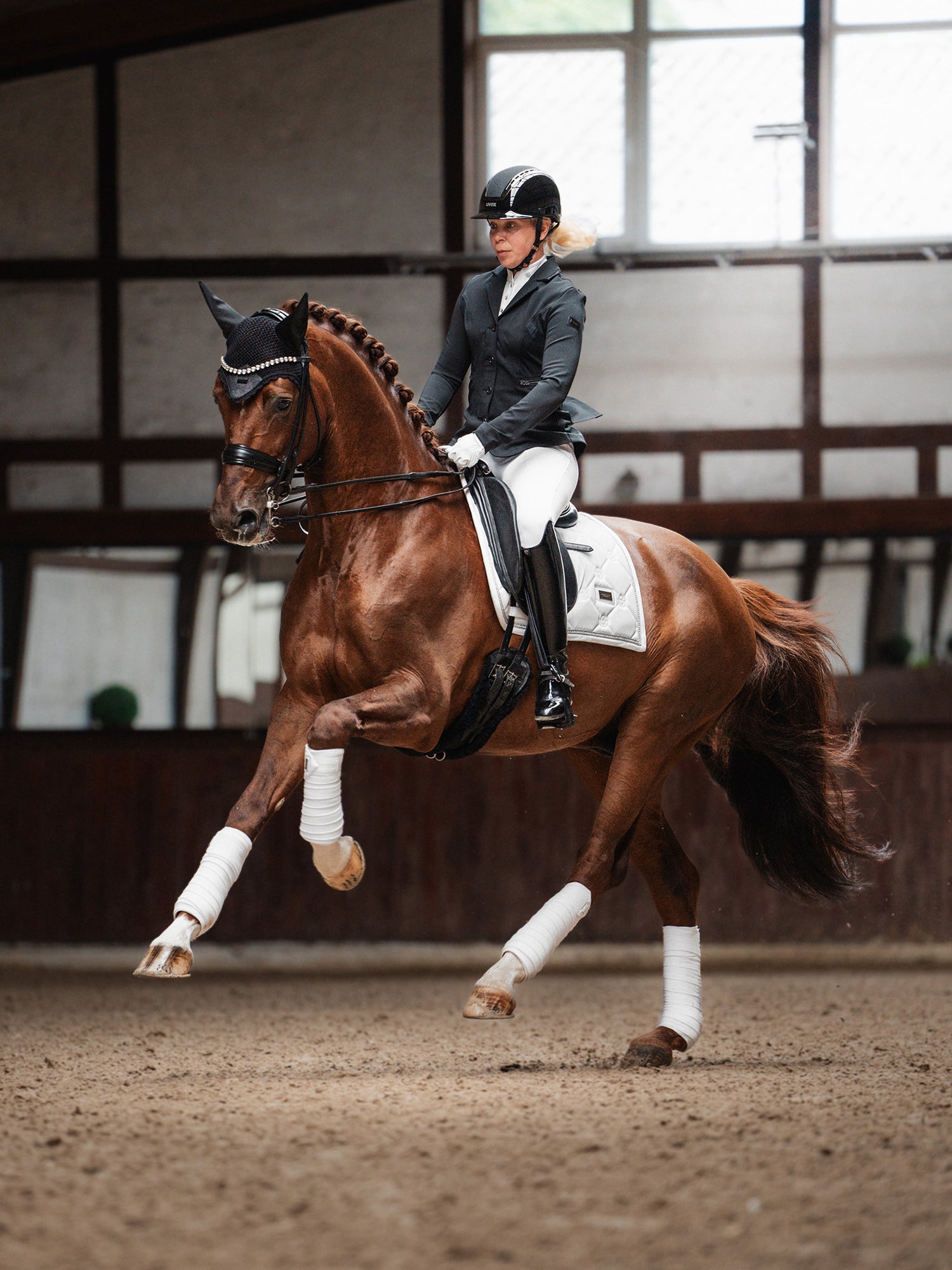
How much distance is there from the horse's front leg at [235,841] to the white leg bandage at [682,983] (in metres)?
1.44

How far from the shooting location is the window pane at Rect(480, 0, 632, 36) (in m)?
7.96

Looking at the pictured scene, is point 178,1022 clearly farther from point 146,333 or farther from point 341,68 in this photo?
point 341,68

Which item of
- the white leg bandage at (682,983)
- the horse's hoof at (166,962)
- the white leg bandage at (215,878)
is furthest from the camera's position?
the white leg bandage at (682,983)

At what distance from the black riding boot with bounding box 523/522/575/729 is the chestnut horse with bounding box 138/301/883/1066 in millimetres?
109

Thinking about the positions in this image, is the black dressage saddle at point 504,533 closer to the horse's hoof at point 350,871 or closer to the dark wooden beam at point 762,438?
the horse's hoof at point 350,871

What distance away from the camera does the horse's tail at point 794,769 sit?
5027 mm

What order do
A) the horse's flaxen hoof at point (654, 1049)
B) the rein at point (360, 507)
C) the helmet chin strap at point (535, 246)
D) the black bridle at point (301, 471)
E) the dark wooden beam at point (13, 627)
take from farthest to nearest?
the dark wooden beam at point (13, 627)
the horse's flaxen hoof at point (654, 1049)
the helmet chin strap at point (535, 246)
the rein at point (360, 507)
the black bridle at point (301, 471)

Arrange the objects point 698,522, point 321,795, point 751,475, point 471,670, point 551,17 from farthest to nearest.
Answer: point 551,17 → point 751,475 → point 698,522 → point 471,670 → point 321,795

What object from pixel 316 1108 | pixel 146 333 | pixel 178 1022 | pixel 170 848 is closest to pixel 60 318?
pixel 146 333

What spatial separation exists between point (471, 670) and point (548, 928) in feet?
2.40

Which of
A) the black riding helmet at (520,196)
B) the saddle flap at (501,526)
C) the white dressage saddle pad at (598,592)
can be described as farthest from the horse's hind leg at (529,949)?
the black riding helmet at (520,196)

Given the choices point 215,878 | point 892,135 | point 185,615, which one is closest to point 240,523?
point 215,878

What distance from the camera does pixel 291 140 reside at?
8.08 meters

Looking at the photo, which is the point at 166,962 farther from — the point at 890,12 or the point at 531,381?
the point at 890,12
